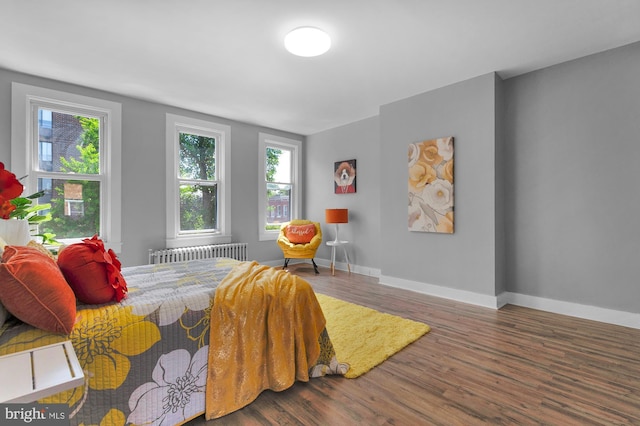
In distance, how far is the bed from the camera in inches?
50.6

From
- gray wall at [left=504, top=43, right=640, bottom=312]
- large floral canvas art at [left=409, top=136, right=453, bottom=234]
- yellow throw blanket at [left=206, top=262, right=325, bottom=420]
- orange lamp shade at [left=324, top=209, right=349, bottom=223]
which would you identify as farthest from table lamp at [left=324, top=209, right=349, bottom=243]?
yellow throw blanket at [left=206, top=262, right=325, bottom=420]

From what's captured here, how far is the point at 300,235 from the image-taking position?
5266 millimetres

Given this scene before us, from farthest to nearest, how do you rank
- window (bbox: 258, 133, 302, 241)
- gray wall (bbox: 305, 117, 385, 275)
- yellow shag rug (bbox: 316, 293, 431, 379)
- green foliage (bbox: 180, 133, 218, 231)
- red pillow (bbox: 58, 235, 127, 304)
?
window (bbox: 258, 133, 302, 241) → gray wall (bbox: 305, 117, 385, 275) → green foliage (bbox: 180, 133, 218, 231) → yellow shag rug (bbox: 316, 293, 431, 379) → red pillow (bbox: 58, 235, 127, 304)

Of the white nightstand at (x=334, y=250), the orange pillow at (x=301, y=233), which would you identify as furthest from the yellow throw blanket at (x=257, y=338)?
the orange pillow at (x=301, y=233)

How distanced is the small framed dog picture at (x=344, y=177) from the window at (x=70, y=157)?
11.3 feet

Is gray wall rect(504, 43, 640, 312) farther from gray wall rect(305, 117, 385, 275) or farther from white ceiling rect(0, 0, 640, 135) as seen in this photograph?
gray wall rect(305, 117, 385, 275)

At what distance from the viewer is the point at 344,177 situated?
17.8ft

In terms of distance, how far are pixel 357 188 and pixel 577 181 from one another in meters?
2.99

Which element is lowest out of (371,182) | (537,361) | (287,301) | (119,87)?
(537,361)

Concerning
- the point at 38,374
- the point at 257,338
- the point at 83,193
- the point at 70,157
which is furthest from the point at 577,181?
the point at 70,157

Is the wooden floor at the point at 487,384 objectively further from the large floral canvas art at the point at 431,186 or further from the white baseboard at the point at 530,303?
the large floral canvas art at the point at 431,186

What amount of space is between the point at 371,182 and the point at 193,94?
3.03 m

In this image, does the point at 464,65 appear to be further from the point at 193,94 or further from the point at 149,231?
the point at 149,231

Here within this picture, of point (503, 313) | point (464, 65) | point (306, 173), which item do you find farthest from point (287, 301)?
point (306, 173)
